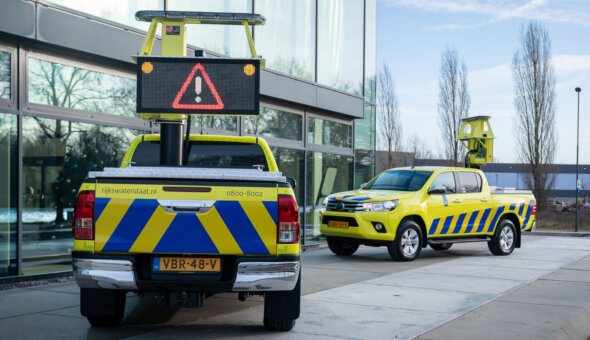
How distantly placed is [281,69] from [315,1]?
2.46 m

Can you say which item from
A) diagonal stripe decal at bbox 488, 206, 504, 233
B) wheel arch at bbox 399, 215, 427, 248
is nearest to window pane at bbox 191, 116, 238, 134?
wheel arch at bbox 399, 215, 427, 248

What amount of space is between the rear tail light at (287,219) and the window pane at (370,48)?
12727 mm

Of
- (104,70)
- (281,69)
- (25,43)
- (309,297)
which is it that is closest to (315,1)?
(281,69)

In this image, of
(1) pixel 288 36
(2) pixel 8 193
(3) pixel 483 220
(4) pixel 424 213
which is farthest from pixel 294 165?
(2) pixel 8 193

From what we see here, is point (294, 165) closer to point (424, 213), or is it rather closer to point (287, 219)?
point (424, 213)

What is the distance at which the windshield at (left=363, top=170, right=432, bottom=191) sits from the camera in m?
12.6

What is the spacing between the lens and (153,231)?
502cm

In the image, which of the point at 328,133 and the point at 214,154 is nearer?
the point at 214,154

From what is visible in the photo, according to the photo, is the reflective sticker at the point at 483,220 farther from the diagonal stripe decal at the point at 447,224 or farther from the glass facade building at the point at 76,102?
the glass facade building at the point at 76,102

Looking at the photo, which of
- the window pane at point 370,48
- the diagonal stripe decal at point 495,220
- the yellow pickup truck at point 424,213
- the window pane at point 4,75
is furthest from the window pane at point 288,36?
the window pane at point 4,75

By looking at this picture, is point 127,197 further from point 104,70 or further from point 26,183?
point 104,70

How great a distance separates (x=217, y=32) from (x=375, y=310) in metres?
7.31

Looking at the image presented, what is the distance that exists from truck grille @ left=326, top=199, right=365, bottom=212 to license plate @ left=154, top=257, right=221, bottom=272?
6.87 m

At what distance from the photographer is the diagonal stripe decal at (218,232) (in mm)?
5051
